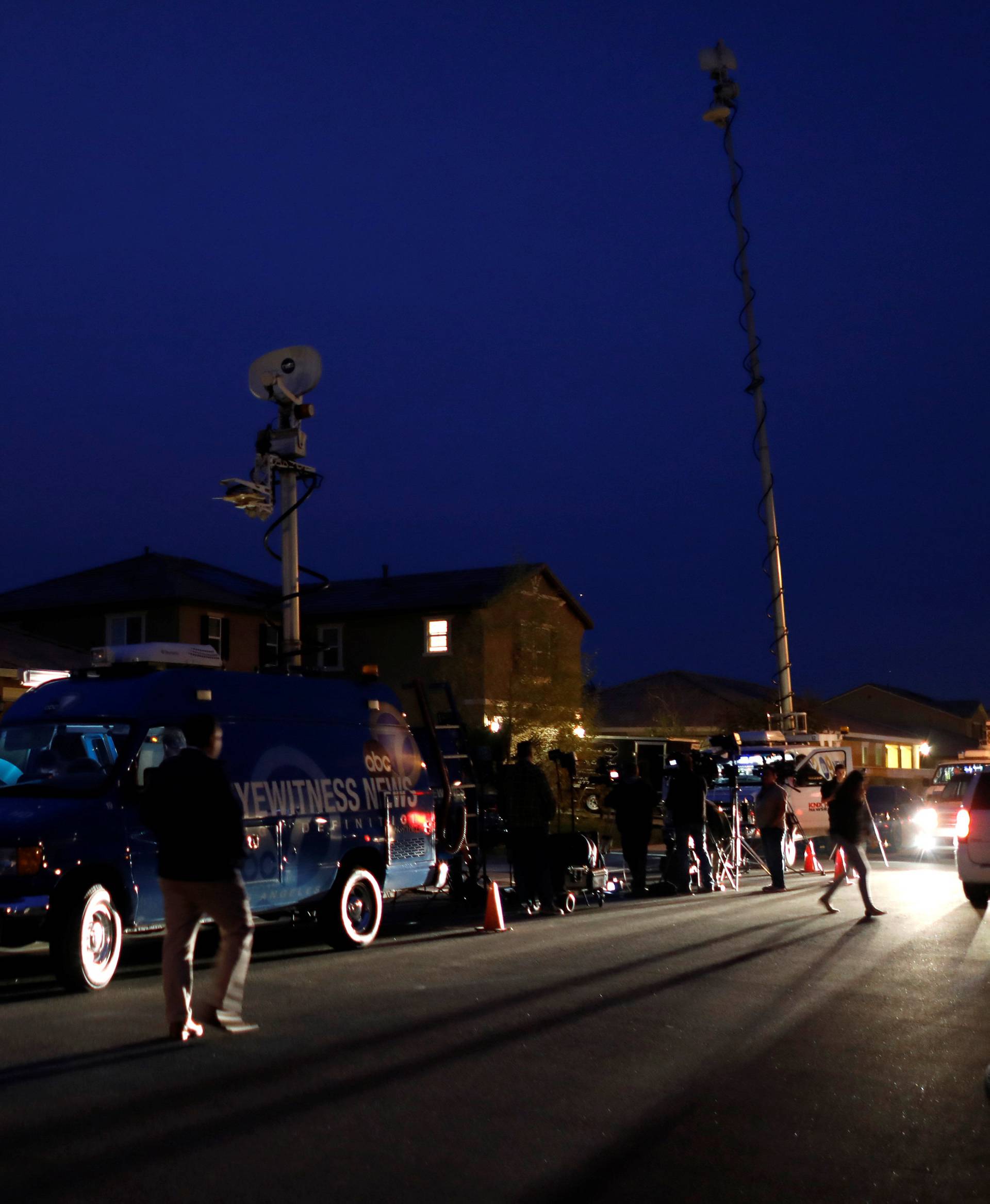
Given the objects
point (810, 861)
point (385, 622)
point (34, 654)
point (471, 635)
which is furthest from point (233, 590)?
point (810, 861)

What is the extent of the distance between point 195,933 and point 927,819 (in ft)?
78.8

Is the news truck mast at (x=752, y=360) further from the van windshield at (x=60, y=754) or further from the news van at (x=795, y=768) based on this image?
the van windshield at (x=60, y=754)

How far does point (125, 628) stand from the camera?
150 ft

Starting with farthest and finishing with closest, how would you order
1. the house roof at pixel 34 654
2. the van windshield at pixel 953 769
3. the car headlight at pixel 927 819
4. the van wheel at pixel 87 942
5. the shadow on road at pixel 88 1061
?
the van windshield at pixel 953 769 < the car headlight at pixel 927 819 < the house roof at pixel 34 654 < the van wheel at pixel 87 942 < the shadow on road at pixel 88 1061

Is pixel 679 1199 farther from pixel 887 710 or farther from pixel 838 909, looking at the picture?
pixel 887 710

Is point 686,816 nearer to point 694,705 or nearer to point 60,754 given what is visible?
point 60,754

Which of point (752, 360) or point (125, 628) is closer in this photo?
point (752, 360)

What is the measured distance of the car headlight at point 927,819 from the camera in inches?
1129

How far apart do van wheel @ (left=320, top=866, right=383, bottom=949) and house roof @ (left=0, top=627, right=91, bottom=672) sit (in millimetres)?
12731

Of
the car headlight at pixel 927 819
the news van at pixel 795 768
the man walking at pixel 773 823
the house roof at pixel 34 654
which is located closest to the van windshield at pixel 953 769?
the car headlight at pixel 927 819

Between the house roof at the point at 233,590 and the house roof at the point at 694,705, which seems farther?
the house roof at the point at 694,705

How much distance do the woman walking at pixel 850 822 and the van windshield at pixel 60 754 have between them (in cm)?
809

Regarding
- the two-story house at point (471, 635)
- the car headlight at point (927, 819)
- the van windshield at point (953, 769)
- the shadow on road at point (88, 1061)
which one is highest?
the two-story house at point (471, 635)

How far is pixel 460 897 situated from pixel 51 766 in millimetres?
6563
